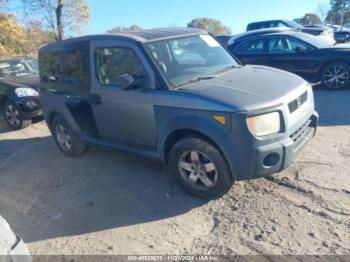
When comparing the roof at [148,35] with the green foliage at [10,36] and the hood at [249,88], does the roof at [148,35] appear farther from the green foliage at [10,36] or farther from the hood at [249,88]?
the green foliage at [10,36]

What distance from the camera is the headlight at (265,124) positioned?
327cm

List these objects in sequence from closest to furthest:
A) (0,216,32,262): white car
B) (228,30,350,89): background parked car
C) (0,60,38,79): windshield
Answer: (0,216,32,262): white car, (228,30,350,89): background parked car, (0,60,38,79): windshield

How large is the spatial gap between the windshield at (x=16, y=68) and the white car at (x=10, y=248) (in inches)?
266

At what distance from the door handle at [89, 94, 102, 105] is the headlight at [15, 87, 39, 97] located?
354 centimetres

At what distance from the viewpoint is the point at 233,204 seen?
12.2 feet

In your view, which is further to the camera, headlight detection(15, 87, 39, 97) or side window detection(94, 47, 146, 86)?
headlight detection(15, 87, 39, 97)

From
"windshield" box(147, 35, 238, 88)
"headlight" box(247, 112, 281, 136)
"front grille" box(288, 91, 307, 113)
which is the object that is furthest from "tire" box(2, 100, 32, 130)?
"front grille" box(288, 91, 307, 113)

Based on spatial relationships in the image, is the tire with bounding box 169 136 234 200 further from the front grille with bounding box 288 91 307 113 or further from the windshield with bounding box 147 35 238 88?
the front grille with bounding box 288 91 307 113

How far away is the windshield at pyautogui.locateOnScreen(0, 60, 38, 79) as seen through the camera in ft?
27.9

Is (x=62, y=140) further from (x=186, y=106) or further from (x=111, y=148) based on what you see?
(x=186, y=106)

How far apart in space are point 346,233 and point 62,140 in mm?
4294

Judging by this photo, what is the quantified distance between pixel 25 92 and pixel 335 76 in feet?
22.9

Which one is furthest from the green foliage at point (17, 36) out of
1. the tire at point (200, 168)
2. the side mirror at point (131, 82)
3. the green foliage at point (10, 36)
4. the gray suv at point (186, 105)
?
the tire at point (200, 168)

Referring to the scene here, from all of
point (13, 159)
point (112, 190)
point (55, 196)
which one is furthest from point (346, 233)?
point (13, 159)
